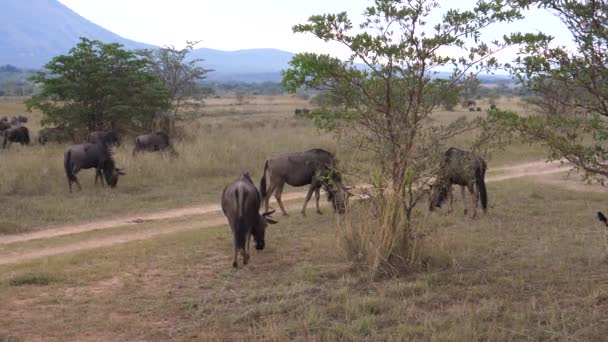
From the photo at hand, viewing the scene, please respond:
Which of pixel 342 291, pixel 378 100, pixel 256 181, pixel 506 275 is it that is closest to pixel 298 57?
pixel 378 100

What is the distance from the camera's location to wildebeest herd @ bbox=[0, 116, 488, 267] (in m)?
8.44

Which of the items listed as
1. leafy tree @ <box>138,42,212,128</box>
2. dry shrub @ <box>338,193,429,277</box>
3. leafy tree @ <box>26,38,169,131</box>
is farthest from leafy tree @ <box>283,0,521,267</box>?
leafy tree @ <box>138,42,212,128</box>

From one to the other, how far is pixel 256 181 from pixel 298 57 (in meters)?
9.50

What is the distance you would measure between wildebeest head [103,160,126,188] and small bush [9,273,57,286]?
819cm

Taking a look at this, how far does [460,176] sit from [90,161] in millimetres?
9433

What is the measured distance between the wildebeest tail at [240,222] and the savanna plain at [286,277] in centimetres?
40

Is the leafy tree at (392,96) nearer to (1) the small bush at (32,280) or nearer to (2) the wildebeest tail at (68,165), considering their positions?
(1) the small bush at (32,280)

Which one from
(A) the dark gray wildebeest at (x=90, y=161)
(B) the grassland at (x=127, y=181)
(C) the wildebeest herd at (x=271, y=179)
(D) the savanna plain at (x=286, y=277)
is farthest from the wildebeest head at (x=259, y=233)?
(A) the dark gray wildebeest at (x=90, y=161)

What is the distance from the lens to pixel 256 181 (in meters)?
17.2

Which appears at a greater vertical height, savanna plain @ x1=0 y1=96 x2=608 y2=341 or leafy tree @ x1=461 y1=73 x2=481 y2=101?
leafy tree @ x1=461 y1=73 x2=481 y2=101

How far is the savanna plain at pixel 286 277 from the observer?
5.81 m

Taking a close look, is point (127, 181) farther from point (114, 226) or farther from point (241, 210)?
point (241, 210)

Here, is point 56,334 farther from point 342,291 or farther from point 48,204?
point 48,204

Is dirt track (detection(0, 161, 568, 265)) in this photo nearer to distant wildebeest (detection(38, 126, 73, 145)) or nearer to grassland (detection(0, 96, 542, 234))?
grassland (detection(0, 96, 542, 234))
